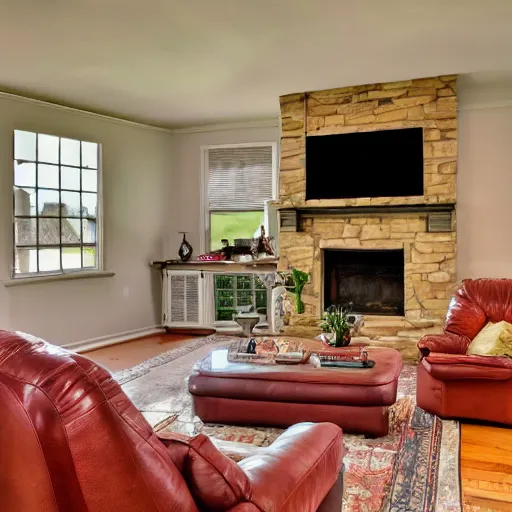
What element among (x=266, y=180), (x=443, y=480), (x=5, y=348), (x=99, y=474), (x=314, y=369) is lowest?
(x=443, y=480)

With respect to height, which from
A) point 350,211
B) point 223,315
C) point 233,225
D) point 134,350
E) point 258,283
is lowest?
point 134,350

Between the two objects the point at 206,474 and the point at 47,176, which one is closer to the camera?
the point at 206,474

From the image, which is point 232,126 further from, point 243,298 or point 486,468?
point 486,468

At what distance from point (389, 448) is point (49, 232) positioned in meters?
4.24

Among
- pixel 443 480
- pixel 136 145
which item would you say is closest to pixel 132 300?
pixel 136 145

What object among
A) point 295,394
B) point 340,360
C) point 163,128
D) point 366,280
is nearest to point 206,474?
point 295,394

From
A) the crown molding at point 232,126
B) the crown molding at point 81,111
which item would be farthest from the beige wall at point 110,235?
the crown molding at point 232,126

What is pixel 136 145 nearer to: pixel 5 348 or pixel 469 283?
pixel 469 283

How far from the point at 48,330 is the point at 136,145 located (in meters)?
2.54

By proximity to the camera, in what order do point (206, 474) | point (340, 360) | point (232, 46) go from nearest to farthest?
point (206, 474) < point (340, 360) < point (232, 46)

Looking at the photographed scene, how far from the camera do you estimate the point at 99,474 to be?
3.39ft

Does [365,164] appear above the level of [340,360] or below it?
above

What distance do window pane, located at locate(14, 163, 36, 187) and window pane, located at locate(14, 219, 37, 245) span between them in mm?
373

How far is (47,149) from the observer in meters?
5.77
